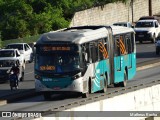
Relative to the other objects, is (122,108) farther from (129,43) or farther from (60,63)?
(129,43)

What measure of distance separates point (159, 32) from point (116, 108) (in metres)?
44.5

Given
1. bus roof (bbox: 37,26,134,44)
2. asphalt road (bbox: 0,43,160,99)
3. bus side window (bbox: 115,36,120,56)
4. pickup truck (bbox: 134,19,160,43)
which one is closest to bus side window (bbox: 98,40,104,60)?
bus roof (bbox: 37,26,134,44)

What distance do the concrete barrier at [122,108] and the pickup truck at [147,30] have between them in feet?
126

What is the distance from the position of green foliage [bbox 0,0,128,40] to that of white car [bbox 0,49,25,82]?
20.3 meters

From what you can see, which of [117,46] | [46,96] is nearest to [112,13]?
[117,46]

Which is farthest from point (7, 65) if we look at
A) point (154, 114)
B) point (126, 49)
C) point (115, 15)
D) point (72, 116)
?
point (115, 15)

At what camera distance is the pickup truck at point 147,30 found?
239ft

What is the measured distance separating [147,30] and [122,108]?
139 feet

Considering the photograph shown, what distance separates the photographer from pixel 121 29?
42281 mm

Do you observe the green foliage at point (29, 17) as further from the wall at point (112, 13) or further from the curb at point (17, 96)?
the curb at point (17, 96)

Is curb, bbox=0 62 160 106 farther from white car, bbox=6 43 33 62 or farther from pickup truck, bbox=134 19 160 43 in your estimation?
pickup truck, bbox=134 19 160 43

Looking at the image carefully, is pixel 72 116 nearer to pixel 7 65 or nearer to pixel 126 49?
pixel 126 49

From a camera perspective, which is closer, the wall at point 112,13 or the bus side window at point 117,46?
the bus side window at point 117,46

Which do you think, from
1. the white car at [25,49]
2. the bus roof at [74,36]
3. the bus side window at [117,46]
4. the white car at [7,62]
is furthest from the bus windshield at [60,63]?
the white car at [25,49]
